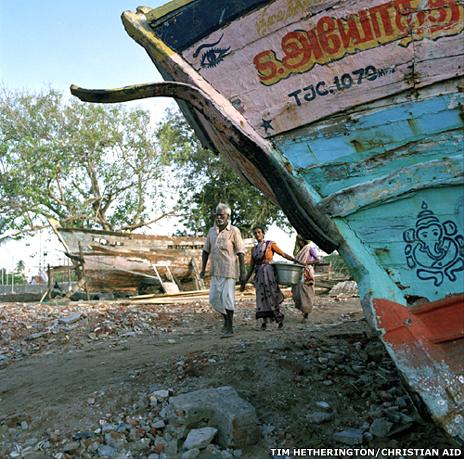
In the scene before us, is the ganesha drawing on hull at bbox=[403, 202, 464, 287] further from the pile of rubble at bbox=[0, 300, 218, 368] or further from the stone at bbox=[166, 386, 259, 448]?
the pile of rubble at bbox=[0, 300, 218, 368]

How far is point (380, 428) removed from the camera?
2.75 metres

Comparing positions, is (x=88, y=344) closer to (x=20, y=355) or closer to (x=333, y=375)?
(x=20, y=355)

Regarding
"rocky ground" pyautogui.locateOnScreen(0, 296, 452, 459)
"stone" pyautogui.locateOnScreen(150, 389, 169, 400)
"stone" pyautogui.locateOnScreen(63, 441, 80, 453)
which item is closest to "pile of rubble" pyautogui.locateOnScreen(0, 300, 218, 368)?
"rocky ground" pyautogui.locateOnScreen(0, 296, 452, 459)

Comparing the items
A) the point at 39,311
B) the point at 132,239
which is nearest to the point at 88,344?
the point at 39,311

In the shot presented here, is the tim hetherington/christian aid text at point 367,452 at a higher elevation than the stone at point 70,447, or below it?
below

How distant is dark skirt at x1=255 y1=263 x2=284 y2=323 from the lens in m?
6.28

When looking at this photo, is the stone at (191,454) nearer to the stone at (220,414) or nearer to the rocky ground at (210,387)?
the rocky ground at (210,387)

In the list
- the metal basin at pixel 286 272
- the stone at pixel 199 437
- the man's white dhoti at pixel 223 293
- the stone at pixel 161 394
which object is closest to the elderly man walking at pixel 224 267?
the man's white dhoti at pixel 223 293

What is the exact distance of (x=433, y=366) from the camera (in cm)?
234

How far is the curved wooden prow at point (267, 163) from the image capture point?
274 cm

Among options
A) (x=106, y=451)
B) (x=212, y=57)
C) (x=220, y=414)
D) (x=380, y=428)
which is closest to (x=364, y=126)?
(x=212, y=57)

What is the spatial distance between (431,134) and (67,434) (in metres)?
2.70

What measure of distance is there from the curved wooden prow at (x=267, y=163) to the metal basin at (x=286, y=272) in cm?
357

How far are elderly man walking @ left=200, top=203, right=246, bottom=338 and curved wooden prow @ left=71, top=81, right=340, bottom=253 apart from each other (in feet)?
9.44
